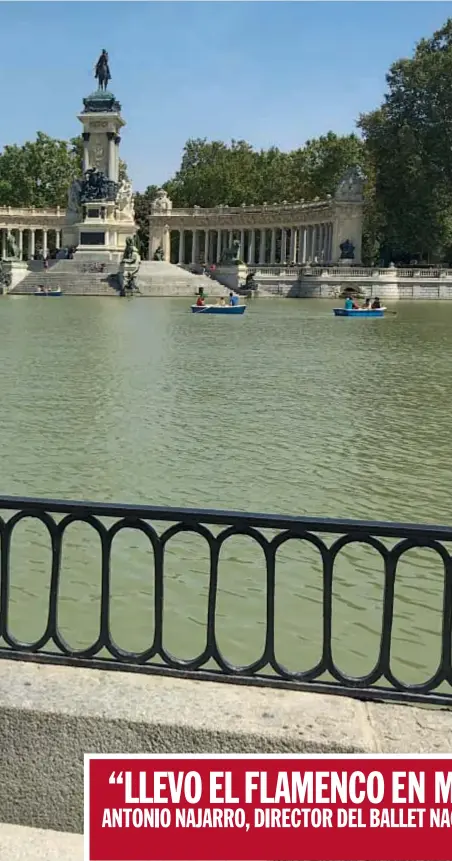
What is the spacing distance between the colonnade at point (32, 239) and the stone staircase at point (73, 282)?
2989cm

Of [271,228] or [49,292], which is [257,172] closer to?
[271,228]

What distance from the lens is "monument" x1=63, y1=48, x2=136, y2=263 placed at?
86250 mm

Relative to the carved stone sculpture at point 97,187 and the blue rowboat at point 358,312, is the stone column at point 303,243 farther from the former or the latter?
the blue rowboat at point 358,312

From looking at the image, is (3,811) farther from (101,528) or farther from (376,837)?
(376,837)

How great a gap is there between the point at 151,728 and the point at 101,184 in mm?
88144

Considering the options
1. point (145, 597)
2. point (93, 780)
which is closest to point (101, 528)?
point (93, 780)

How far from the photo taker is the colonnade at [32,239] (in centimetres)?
10511

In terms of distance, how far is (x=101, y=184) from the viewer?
3440 inches

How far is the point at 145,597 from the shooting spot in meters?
7.43

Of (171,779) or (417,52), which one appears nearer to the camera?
(171,779)

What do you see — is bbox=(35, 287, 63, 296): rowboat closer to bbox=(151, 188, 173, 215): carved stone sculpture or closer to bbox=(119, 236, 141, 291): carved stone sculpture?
bbox=(119, 236, 141, 291): carved stone sculpture

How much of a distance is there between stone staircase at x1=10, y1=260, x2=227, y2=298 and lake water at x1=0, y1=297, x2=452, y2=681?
45.5m

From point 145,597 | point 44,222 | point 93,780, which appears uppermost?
point 44,222

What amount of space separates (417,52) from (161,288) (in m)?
33.0
